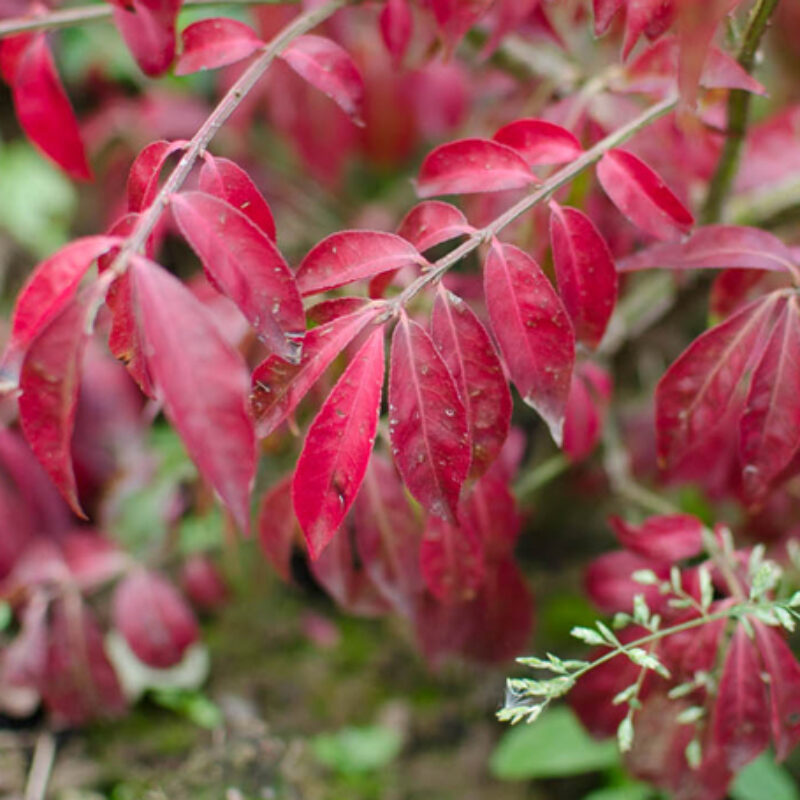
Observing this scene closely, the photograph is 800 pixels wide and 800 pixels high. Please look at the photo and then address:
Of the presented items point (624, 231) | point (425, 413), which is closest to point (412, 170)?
point (624, 231)

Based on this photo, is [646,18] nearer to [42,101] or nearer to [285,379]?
[285,379]

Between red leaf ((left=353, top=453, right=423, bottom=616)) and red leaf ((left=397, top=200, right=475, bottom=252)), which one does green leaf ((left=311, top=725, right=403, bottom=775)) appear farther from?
red leaf ((left=397, top=200, right=475, bottom=252))

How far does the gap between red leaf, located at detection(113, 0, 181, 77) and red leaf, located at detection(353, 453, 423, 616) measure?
0.42 metres

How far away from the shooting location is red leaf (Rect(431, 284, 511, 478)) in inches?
24.7

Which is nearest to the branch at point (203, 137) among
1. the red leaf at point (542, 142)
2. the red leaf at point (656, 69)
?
the red leaf at point (542, 142)

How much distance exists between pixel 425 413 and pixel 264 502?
338mm

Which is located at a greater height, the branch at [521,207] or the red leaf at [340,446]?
the branch at [521,207]

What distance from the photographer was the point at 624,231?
118cm

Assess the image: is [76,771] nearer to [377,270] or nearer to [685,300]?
[377,270]

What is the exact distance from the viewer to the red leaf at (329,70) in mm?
745

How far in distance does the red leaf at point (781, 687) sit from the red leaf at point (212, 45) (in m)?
0.73

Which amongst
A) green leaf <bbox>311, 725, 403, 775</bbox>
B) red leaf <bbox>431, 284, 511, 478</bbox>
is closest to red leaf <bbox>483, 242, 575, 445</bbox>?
red leaf <bbox>431, 284, 511, 478</bbox>

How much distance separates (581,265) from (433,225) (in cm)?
13

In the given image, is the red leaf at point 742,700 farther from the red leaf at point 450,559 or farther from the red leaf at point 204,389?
the red leaf at point 204,389
